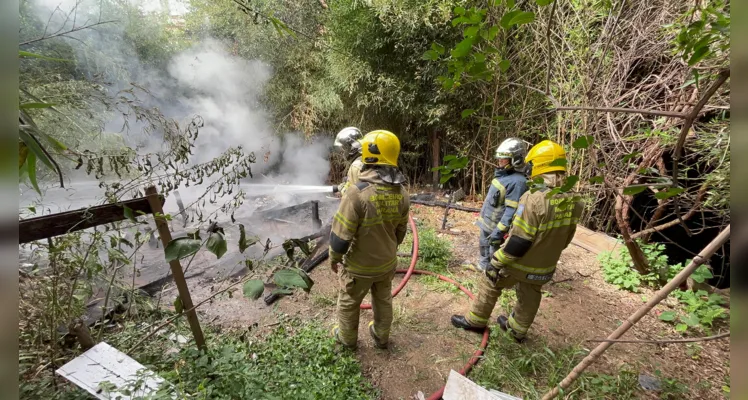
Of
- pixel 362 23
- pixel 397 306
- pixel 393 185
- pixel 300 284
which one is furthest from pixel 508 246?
pixel 362 23

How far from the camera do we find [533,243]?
2.74m

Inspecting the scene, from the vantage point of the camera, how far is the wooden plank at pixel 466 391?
2.01m

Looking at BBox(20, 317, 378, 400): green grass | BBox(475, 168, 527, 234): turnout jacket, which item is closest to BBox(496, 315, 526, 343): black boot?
BBox(475, 168, 527, 234): turnout jacket

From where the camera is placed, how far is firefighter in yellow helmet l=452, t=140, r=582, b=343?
2641 millimetres

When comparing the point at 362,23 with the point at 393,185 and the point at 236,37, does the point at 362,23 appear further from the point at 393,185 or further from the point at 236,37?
the point at 393,185

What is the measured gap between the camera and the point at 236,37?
327 inches

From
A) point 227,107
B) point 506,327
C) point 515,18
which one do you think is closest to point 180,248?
point 515,18

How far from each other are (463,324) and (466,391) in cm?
137

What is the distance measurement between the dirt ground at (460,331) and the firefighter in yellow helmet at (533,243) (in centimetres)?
58

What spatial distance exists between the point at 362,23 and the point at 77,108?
5071mm

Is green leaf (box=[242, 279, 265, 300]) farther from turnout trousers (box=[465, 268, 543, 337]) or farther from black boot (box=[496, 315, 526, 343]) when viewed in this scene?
black boot (box=[496, 315, 526, 343])

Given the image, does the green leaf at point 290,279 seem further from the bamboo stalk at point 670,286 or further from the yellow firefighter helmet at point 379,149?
the yellow firefighter helmet at point 379,149

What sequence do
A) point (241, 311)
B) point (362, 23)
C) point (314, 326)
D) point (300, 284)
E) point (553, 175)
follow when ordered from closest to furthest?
point (300, 284) < point (553, 175) < point (314, 326) < point (241, 311) < point (362, 23)

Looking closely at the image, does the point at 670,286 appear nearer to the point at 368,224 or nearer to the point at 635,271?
the point at 368,224
